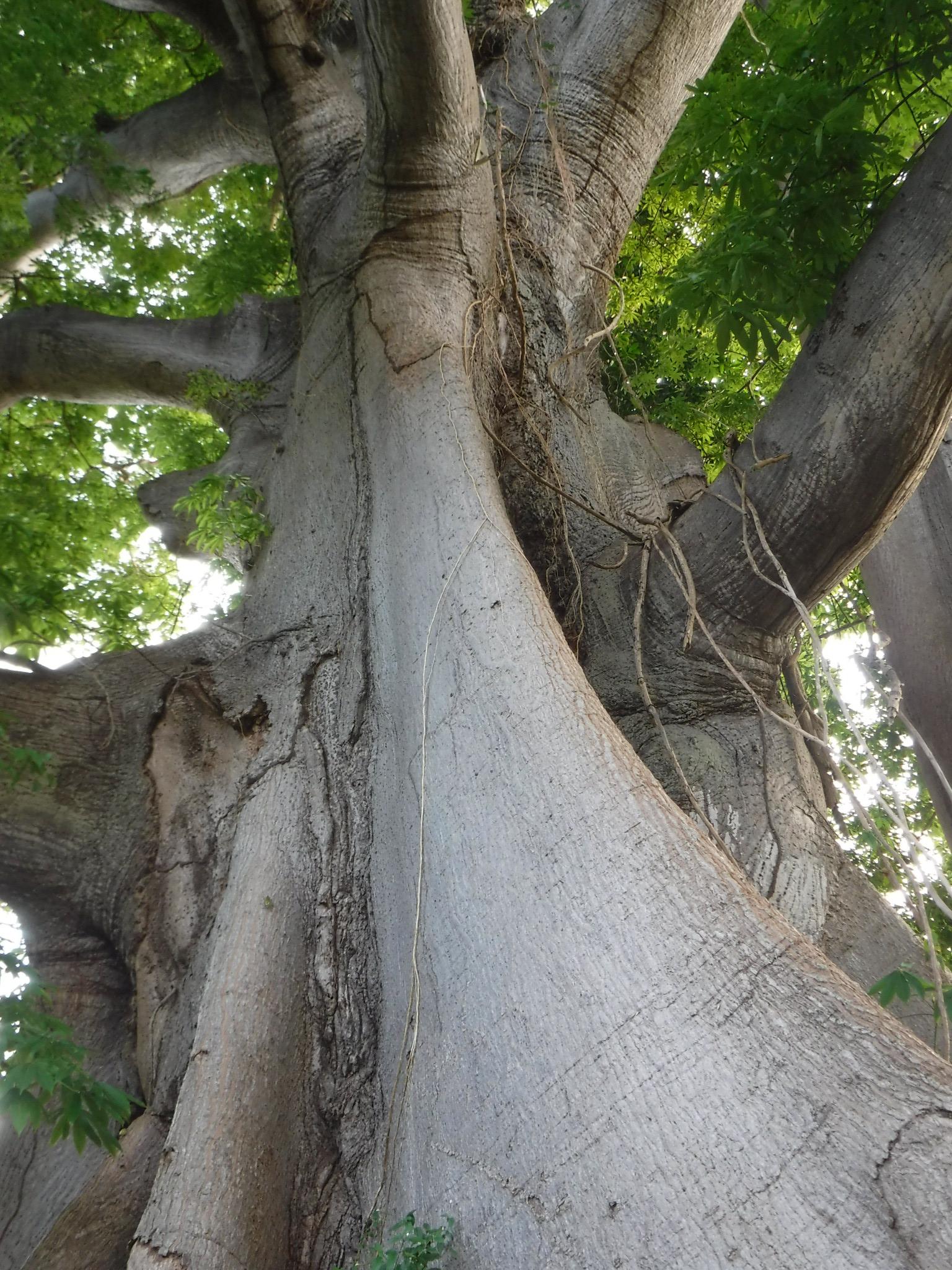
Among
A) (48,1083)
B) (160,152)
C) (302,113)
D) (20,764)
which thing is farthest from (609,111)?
(48,1083)

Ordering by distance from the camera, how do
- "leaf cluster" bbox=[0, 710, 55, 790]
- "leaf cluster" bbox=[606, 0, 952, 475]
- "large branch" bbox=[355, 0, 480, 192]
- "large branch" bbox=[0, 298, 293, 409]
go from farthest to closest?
"large branch" bbox=[0, 298, 293, 409]
"large branch" bbox=[355, 0, 480, 192]
"leaf cluster" bbox=[606, 0, 952, 475]
"leaf cluster" bbox=[0, 710, 55, 790]

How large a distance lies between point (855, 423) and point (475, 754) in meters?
1.46

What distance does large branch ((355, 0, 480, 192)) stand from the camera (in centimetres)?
275

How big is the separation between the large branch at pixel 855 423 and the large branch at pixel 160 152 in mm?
3826

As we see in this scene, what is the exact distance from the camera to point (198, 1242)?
164 centimetres

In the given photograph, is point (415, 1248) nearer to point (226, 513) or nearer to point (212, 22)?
point (226, 513)

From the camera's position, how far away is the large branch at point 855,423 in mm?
2486

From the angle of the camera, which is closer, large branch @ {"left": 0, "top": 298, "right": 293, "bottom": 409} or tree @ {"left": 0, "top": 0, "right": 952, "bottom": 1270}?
tree @ {"left": 0, "top": 0, "right": 952, "bottom": 1270}

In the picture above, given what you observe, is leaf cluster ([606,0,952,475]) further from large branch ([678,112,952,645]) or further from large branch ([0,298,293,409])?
large branch ([0,298,293,409])

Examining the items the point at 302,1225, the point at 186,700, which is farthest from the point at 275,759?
the point at 302,1225

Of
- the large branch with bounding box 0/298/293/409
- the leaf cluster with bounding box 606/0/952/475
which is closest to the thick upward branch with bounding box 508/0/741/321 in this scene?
the leaf cluster with bounding box 606/0/952/475

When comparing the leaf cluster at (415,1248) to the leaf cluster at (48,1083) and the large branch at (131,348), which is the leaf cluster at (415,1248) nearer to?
the leaf cluster at (48,1083)

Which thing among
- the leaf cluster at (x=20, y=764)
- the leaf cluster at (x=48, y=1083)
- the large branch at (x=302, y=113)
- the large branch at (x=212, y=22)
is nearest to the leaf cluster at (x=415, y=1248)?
the leaf cluster at (x=48, y=1083)

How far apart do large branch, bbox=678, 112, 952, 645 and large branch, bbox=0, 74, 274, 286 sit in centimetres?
383
